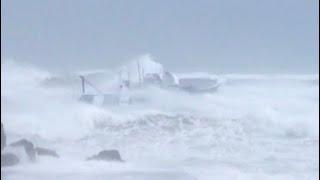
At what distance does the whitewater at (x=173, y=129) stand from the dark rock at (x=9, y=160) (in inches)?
1.0

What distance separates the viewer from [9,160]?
2271mm

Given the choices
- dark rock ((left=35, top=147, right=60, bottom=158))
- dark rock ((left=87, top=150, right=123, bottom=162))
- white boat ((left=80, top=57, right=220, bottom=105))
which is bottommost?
dark rock ((left=87, top=150, right=123, bottom=162))

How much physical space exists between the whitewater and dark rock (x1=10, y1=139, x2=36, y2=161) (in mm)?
23

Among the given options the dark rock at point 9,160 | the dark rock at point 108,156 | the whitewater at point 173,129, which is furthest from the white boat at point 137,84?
the dark rock at point 9,160

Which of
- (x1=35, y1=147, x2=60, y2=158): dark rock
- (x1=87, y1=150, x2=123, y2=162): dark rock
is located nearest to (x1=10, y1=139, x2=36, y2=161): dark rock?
(x1=35, y1=147, x2=60, y2=158): dark rock

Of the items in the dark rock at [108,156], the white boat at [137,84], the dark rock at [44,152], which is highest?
the white boat at [137,84]

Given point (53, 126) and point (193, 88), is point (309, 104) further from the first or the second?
point (53, 126)

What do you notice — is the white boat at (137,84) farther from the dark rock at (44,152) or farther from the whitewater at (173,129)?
the dark rock at (44,152)

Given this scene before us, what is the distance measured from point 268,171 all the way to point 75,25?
0.75 m

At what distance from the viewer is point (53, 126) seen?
2346mm

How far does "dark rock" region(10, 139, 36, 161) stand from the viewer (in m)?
2.28

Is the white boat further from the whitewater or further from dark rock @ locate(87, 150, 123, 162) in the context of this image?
dark rock @ locate(87, 150, 123, 162)

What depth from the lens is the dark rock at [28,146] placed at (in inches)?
89.9

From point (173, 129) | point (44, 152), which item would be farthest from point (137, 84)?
point (44, 152)
